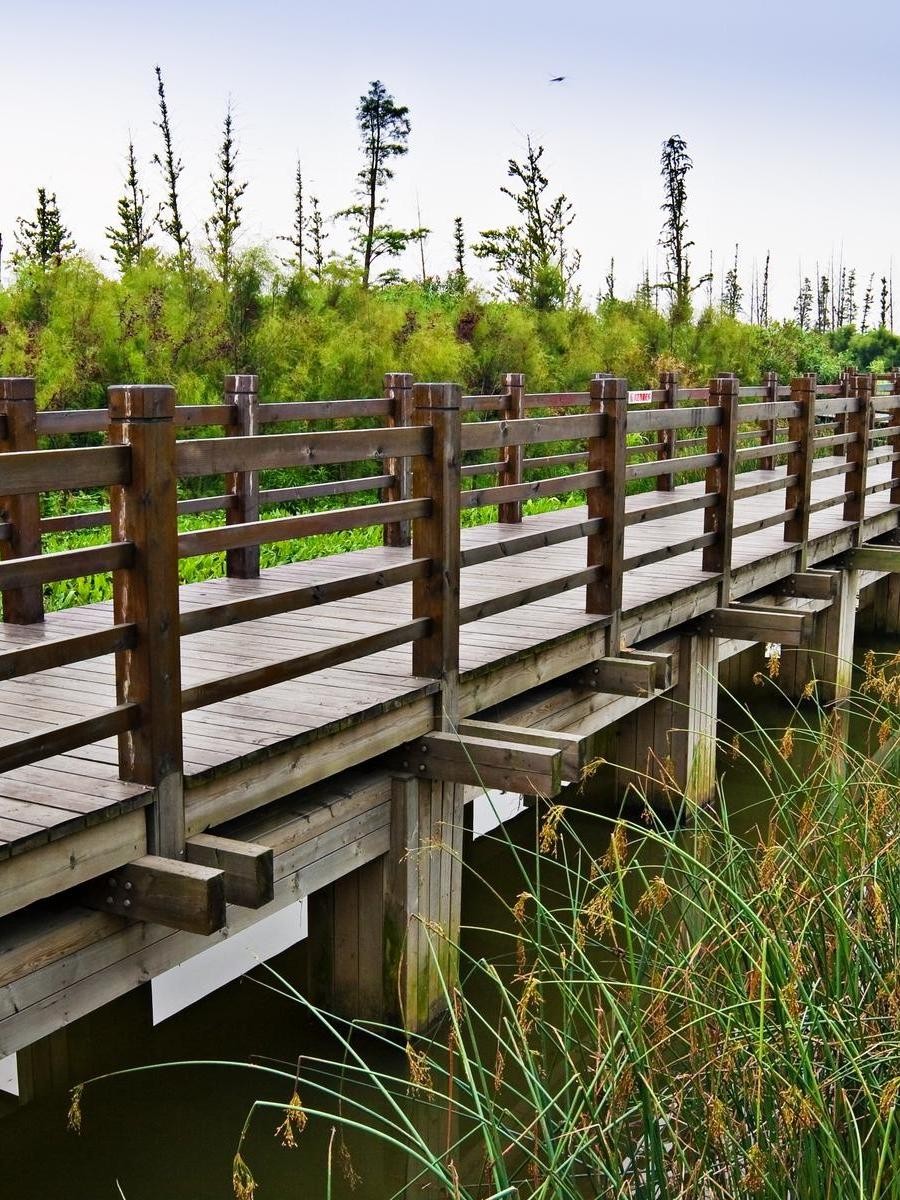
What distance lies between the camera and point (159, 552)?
387 cm

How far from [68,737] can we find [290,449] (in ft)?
4.47

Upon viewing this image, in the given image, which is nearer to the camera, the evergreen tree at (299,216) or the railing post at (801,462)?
the railing post at (801,462)

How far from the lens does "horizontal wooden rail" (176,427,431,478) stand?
4.14 m

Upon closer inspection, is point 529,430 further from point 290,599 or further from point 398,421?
point 398,421

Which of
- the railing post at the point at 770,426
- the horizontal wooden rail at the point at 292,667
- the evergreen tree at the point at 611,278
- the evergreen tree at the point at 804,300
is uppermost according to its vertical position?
the evergreen tree at the point at 804,300

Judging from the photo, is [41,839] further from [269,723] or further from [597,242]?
[597,242]

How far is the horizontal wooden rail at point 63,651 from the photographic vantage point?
351 centimetres

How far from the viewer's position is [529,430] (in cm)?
604

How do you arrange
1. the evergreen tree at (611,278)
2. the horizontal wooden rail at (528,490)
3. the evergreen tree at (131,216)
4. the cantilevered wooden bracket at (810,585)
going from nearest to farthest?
the horizontal wooden rail at (528,490) → the cantilevered wooden bracket at (810,585) → the evergreen tree at (131,216) → the evergreen tree at (611,278)

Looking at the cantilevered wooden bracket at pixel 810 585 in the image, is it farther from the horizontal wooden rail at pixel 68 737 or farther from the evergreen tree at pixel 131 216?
the evergreen tree at pixel 131 216

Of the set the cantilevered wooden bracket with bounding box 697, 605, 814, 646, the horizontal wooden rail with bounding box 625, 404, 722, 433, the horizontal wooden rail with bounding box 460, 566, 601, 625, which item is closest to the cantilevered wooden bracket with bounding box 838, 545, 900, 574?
the cantilevered wooden bracket with bounding box 697, 605, 814, 646

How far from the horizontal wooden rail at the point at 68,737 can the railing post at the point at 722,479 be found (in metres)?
4.84

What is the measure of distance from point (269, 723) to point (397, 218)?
25617 millimetres

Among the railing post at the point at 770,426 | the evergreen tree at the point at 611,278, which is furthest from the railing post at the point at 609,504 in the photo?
the evergreen tree at the point at 611,278
